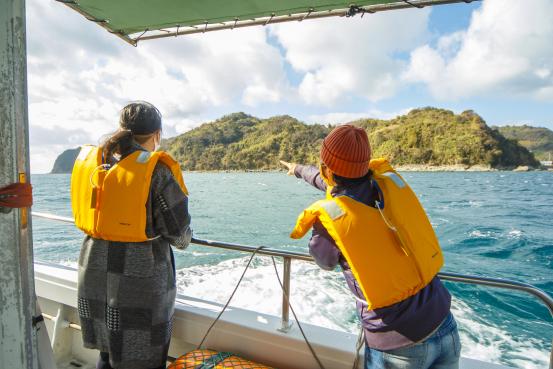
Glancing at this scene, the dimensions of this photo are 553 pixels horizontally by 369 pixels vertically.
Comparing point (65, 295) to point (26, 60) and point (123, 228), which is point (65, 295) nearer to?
point (123, 228)

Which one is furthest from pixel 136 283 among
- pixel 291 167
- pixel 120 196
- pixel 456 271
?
pixel 456 271

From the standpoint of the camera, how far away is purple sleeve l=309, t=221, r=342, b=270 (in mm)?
1119

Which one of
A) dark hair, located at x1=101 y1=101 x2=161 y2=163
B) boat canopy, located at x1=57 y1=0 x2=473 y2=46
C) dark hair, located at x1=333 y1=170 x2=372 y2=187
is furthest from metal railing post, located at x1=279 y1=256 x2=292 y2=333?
boat canopy, located at x1=57 y1=0 x2=473 y2=46

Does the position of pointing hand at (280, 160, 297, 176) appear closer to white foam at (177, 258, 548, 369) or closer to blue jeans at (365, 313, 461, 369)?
blue jeans at (365, 313, 461, 369)

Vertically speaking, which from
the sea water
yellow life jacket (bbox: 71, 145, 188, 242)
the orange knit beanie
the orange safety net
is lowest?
the sea water

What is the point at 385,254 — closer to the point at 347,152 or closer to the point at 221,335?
the point at 347,152

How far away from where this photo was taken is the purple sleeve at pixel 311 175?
1.38 m

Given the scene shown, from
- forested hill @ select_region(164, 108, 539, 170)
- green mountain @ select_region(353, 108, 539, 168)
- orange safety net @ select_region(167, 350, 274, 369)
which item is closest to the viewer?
orange safety net @ select_region(167, 350, 274, 369)

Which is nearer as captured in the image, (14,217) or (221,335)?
(14,217)

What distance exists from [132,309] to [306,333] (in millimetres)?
836

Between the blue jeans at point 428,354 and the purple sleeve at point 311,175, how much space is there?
0.61 metres

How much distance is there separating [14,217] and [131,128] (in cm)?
60

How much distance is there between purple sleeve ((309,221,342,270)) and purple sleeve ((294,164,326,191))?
26 centimetres

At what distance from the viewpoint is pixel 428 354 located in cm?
108
